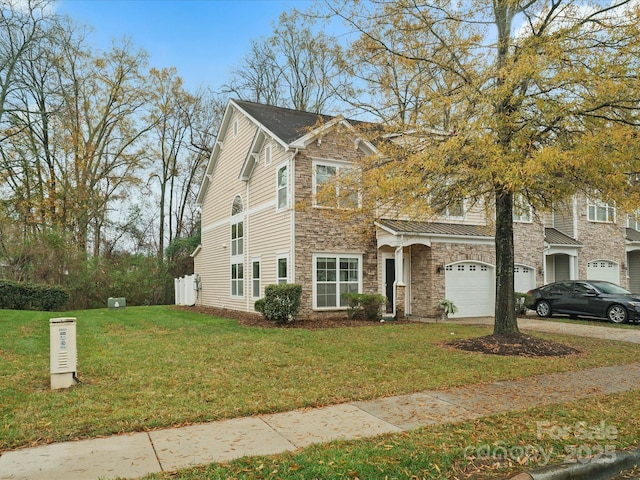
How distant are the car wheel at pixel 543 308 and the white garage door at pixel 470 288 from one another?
5.79 feet

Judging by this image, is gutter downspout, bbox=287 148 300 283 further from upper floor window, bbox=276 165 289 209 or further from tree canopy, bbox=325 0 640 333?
tree canopy, bbox=325 0 640 333

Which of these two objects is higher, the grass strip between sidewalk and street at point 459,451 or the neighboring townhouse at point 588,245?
the neighboring townhouse at point 588,245

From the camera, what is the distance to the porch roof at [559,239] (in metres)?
20.9

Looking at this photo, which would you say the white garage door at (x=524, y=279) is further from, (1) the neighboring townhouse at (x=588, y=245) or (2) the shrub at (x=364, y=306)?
(2) the shrub at (x=364, y=306)

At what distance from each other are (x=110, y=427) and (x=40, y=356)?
5184mm

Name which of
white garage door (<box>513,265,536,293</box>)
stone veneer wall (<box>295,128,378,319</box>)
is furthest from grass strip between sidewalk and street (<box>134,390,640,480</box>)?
white garage door (<box>513,265,536,293</box>)

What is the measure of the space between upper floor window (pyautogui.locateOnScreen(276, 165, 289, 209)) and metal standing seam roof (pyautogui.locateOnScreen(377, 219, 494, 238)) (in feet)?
10.8

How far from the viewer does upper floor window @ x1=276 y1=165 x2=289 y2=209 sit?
16.2 metres

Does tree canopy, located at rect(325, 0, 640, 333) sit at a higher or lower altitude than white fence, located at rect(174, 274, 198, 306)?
higher

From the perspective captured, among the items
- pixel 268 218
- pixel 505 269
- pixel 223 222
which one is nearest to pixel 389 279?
pixel 268 218

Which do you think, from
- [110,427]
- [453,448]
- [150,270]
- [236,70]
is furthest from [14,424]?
[236,70]

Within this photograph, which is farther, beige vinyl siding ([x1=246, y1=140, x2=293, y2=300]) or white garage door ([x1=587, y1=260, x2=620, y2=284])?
white garage door ([x1=587, y1=260, x2=620, y2=284])

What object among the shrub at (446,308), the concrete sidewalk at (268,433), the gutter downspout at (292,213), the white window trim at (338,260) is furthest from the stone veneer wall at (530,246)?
the concrete sidewalk at (268,433)

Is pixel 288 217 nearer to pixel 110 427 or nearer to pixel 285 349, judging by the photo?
pixel 285 349
